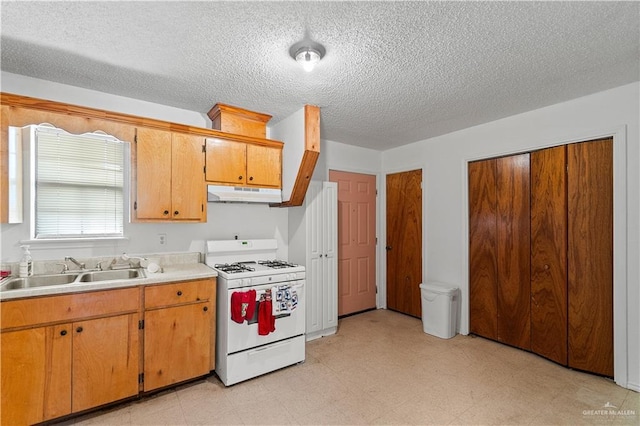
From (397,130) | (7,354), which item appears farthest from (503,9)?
(7,354)

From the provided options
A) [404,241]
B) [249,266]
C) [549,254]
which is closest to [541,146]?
[549,254]

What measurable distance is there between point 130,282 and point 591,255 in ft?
12.5

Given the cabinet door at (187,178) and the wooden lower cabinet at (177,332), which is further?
the cabinet door at (187,178)

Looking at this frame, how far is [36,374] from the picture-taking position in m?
1.98

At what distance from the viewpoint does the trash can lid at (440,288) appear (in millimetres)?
3527

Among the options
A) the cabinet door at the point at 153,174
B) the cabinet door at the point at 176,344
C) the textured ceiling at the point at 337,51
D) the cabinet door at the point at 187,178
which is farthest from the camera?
the cabinet door at the point at 187,178

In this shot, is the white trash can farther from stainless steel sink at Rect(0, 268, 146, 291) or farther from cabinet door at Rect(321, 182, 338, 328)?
stainless steel sink at Rect(0, 268, 146, 291)

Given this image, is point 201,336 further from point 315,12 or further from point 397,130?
point 397,130

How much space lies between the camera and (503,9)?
1.60 meters

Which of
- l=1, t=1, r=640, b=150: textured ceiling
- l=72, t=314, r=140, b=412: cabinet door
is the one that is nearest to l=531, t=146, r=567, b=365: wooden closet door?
l=1, t=1, r=640, b=150: textured ceiling

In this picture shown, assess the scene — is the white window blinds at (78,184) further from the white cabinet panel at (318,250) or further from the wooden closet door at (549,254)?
the wooden closet door at (549,254)

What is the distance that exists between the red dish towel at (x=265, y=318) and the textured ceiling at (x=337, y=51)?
1.84 metres

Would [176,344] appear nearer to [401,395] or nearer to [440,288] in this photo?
[401,395]

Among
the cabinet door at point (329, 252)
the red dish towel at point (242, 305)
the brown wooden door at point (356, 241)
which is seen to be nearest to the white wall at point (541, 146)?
the brown wooden door at point (356, 241)
